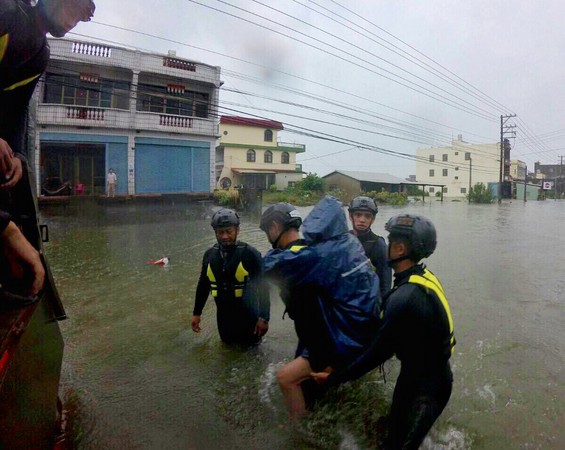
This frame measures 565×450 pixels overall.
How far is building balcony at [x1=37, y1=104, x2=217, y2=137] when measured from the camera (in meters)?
17.9

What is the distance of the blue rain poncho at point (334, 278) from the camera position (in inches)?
91.8

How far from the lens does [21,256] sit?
2.08 meters

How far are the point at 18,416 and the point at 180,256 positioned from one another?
28.8 feet

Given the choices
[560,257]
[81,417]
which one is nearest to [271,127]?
[560,257]

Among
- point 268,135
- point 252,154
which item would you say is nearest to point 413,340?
point 252,154

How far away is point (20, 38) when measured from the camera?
75.7 inches

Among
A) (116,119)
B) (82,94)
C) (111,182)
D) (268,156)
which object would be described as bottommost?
(111,182)

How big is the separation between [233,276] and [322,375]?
1798mm

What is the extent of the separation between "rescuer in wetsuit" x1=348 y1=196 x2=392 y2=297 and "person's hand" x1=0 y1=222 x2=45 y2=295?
3033 millimetres

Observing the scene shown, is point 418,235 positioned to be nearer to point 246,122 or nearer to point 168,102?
point 168,102

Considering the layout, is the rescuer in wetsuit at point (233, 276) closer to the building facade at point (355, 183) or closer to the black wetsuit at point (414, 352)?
the black wetsuit at point (414, 352)

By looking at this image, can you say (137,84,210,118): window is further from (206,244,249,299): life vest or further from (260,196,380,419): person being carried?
(260,196,380,419): person being carried

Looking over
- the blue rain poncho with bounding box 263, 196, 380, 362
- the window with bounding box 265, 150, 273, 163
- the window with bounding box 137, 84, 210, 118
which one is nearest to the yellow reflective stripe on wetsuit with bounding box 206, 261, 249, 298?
the blue rain poncho with bounding box 263, 196, 380, 362

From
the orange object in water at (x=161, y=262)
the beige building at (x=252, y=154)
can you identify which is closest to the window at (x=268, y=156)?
the beige building at (x=252, y=154)
